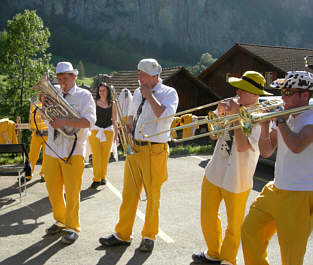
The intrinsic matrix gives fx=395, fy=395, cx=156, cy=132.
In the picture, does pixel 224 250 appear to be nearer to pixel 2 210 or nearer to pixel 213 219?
pixel 213 219

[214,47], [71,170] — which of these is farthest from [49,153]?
[214,47]

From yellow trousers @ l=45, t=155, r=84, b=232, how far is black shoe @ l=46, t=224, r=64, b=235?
9.1 inches

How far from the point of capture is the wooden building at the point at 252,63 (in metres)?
27.3

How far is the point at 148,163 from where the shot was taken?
14.7ft

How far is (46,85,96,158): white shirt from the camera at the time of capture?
4.74 m

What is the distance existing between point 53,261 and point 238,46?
92.6ft

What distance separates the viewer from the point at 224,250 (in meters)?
3.88

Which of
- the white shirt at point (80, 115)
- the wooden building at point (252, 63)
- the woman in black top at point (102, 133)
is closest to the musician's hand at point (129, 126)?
the white shirt at point (80, 115)

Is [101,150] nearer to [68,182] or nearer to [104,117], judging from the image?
[104,117]

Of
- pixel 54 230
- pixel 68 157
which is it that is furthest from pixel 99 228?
pixel 68 157

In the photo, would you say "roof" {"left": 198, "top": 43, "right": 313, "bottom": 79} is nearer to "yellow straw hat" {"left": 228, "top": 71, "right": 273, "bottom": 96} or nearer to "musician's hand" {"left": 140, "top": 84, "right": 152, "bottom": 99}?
"musician's hand" {"left": 140, "top": 84, "right": 152, "bottom": 99}

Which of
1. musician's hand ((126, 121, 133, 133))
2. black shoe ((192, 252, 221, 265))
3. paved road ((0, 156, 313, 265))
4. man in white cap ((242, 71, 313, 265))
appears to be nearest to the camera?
man in white cap ((242, 71, 313, 265))

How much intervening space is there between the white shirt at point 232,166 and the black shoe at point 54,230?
2130 mm

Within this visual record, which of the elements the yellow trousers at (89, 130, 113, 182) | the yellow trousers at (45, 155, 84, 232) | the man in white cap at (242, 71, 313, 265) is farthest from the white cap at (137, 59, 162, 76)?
the yellow trousers at (89, 130, 113, 182)
